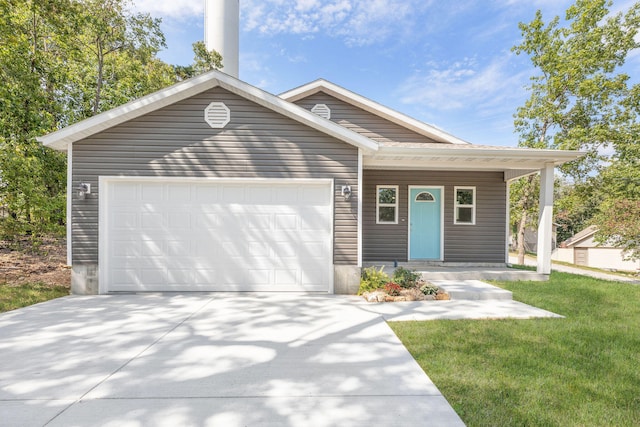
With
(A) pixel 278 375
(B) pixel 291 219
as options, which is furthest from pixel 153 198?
(A) pixel 278 375

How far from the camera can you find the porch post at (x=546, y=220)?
645 cm

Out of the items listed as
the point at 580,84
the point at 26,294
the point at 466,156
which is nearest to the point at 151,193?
the point at 26,294

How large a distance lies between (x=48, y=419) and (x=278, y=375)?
161 cm

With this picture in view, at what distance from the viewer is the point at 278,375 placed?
2.51 meters

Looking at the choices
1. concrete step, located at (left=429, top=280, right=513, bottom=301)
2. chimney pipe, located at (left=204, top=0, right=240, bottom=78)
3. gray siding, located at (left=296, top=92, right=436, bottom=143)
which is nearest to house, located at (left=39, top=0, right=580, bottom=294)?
concrete step, located at (left=429, top=280, right=513, bottom=301)

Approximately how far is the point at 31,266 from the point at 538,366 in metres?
11.1

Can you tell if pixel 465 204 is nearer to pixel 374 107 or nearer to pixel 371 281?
pixel 374 107

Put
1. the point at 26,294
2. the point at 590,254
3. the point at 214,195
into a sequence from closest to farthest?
1. the point at 26,294
2. the point at 214,195
3. the point at 590,254

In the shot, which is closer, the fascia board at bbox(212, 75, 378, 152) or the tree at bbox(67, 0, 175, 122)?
the fascia board at bbox(212, 75, 378, 152)

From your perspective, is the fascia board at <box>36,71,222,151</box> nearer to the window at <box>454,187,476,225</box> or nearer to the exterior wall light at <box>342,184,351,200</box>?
the exterior wall light at <box>342,184,351,200</box>

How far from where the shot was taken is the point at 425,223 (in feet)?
26.6

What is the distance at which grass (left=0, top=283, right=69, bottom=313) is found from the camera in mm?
4656

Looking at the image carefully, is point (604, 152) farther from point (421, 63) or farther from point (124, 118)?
point (124, 118)

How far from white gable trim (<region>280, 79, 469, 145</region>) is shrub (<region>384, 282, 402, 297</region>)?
489 centimetres
